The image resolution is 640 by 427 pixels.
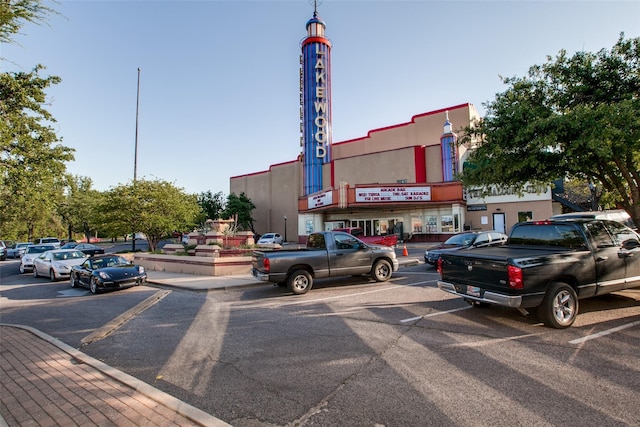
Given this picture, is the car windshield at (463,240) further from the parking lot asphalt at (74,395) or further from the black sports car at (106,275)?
the parking lot asphalt at (74,395)

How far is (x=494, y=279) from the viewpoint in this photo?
242 inches

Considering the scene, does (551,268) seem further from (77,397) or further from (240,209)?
(240,209)

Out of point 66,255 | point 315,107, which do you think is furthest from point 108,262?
point 315,107

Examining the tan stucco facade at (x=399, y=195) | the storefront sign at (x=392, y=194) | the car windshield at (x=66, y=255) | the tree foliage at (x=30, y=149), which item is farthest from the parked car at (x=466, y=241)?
the tree foliage at (x=30, y=149)

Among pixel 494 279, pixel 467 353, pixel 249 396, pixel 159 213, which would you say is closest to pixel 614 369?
pixel 467 353

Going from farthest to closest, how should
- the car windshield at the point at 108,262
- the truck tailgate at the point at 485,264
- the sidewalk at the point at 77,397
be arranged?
the car windshield at the point at 108,262 → the truck tailgate at the point at 485,264 → the sidewalk at the point at 77,397

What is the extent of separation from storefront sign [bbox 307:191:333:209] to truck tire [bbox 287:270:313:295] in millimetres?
22321

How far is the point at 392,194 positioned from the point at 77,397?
28.4 meters

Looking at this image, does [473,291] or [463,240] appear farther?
[463,240]

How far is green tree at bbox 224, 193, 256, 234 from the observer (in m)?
45.8

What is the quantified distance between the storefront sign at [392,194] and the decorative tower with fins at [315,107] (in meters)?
9.84

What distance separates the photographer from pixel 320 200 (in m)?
34.6

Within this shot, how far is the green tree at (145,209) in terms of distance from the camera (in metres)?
22.5

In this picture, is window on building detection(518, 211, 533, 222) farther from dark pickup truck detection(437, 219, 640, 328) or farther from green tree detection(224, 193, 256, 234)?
green tree detection(224, 193, 256, 234)
